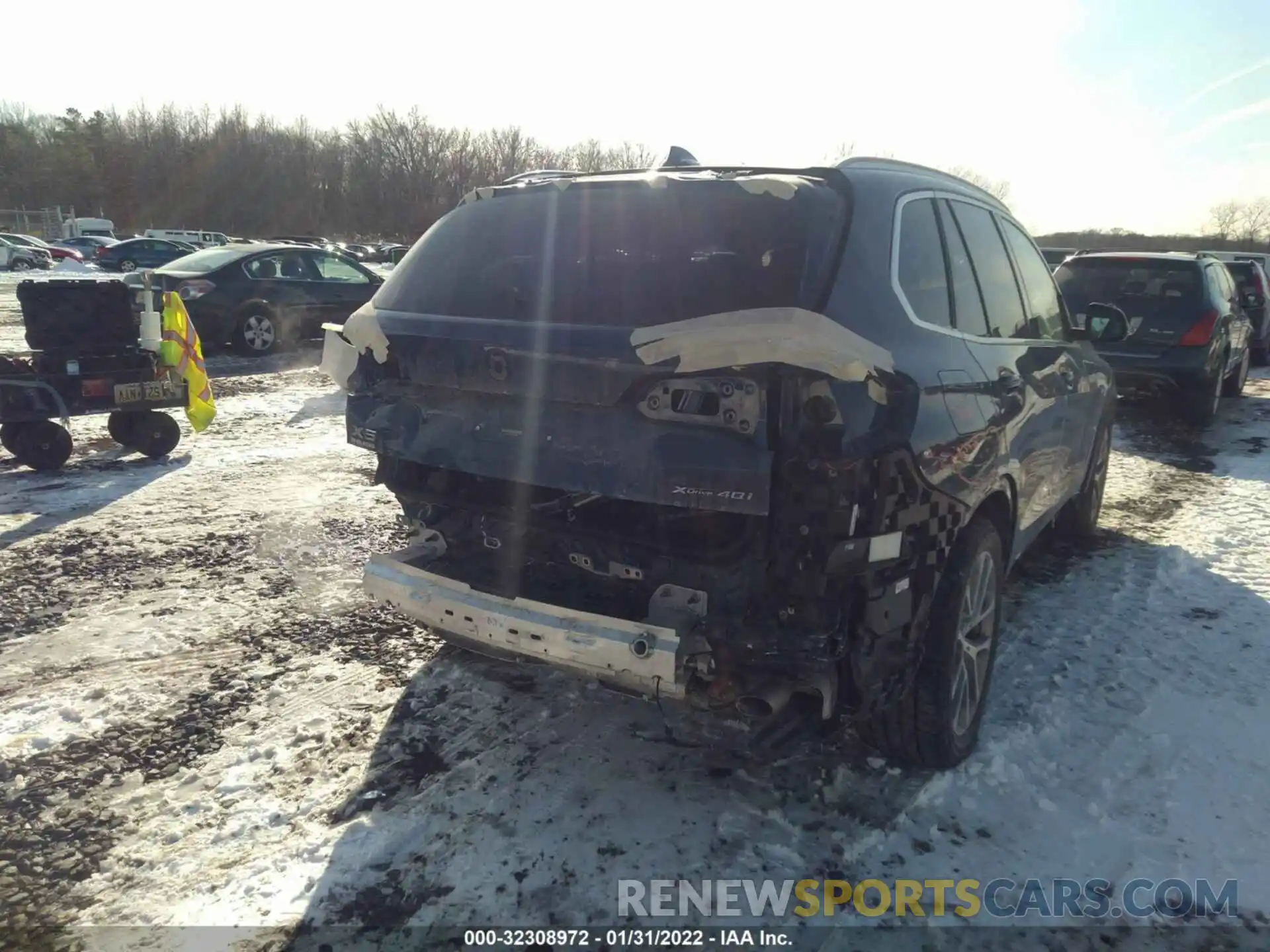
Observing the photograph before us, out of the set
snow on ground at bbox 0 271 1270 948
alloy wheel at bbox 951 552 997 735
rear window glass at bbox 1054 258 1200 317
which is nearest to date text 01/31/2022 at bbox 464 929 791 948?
snow on ground at bbox 0 271 1270 948

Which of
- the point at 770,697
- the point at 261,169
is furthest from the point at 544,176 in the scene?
the point at 261,169

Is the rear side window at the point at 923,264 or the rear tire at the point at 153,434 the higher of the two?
the rear side window at the point at 923,264

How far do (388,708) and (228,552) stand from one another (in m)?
2.15

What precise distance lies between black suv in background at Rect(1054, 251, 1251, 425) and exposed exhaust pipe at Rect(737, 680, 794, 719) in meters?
7.88

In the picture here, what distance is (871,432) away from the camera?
234 centimetres

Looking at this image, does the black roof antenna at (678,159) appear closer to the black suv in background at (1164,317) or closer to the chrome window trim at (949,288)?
the chrome window trim at (949,288)

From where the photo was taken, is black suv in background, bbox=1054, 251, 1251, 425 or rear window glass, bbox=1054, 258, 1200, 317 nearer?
black suv in background, bbox=1054, 251, 1251, 425

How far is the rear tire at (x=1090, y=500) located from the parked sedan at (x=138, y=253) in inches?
1147

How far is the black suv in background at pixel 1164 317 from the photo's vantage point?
8.83m

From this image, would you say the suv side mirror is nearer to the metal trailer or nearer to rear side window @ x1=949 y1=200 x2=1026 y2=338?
rear side window @ x1=949 y1=200 x2=1026 y2=338

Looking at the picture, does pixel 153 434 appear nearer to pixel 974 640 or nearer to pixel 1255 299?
pixel 974 640

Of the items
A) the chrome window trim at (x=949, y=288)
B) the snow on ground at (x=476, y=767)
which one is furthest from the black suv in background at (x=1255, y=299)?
the chrome window trim at (x=949, y=288)

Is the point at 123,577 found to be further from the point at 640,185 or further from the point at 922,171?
→ the point at 922,171

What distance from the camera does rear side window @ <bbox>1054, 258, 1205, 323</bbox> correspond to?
29.6 feet
